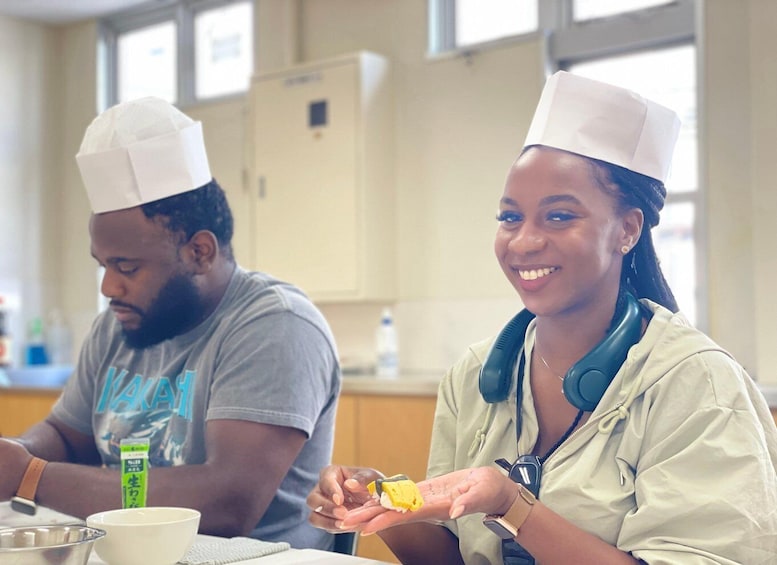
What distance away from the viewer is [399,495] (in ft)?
3.72

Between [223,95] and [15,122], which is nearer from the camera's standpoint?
[223,95]

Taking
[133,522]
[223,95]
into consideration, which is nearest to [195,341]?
[133,522]

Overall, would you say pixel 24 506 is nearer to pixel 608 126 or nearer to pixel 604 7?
pixel 608 126

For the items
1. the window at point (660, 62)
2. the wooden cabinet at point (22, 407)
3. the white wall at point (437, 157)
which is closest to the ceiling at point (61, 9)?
the white wall at point (437, 157)

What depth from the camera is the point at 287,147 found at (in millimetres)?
4129

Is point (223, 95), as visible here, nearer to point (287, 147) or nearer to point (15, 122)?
point (287, 147)

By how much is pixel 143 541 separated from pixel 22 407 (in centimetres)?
338

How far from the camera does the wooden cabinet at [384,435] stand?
3170mm

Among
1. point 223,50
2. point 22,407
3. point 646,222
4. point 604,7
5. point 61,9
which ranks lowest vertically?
point 22,407

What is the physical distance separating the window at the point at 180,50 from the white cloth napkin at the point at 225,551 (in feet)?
11.4

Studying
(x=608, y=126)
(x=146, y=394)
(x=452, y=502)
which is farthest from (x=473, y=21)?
(x=452, y=502)

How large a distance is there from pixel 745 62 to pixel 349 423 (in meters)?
1.85

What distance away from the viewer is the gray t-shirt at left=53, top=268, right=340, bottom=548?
173cm

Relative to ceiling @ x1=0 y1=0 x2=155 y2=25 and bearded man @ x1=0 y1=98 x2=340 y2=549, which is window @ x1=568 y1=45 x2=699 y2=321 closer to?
bearded man @ x1=0 y1=98 x2=340 y2=549
